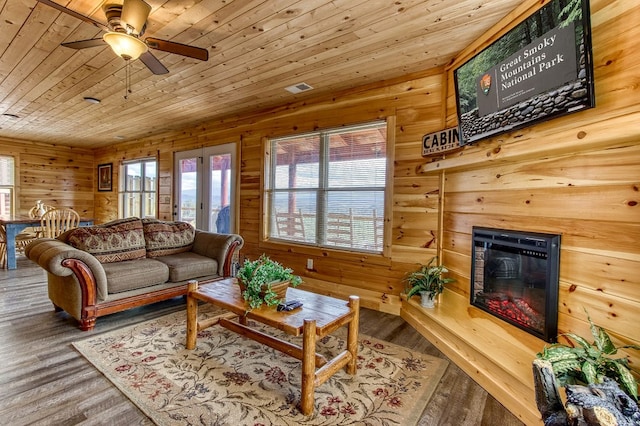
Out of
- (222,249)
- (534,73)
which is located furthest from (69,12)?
(534,73)

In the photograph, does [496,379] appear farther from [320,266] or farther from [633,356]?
[320,266]

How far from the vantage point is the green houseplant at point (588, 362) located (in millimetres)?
1353

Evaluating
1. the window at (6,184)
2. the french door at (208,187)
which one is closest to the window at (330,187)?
the french door at (208,187)

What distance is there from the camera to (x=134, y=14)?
1825 millimetres

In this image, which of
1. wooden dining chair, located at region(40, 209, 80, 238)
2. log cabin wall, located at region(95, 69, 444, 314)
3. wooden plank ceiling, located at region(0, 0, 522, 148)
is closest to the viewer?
wooden plank ceiling, located at region(0, 0, 522, 148)

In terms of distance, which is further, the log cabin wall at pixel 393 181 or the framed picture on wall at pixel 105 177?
the framed picture on wall at pixel 105 177

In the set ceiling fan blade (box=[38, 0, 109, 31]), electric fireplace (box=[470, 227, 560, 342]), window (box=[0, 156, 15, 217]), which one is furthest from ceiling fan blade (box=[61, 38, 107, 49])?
window (box=[0, 156, 15, 217])

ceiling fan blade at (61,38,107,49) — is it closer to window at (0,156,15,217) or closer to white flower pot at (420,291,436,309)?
white flower pot at (420,291,436,309)

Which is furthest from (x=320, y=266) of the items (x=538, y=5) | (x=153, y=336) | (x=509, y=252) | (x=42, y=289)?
(x=42, y=289)

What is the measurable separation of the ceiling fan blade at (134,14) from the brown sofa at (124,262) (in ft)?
6.12

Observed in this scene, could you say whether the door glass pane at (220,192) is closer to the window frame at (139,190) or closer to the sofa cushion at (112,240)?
the sofa cushion at (112,240)

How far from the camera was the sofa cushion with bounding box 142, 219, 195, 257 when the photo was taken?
11.5 feet

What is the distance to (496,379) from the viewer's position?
74.1 inches

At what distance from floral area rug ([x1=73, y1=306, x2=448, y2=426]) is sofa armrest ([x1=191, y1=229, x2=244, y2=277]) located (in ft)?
3.49
